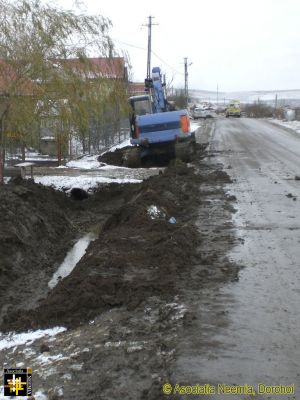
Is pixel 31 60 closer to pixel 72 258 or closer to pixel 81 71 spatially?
pixel 81 71

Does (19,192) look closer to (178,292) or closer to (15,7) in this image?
(15,7)

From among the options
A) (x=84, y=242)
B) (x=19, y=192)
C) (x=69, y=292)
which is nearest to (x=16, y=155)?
(x=19, y=192)

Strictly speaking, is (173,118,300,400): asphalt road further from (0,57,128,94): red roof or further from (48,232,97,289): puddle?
(0,57,128,94): red roof

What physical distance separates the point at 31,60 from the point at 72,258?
5966 mm

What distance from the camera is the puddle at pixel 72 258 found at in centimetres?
818

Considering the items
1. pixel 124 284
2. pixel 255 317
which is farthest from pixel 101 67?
pixel 255 317

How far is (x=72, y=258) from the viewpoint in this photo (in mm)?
9406

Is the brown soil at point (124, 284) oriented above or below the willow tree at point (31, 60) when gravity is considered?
below

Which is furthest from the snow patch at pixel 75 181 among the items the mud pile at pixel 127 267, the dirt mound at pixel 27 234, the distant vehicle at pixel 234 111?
the distant vehicle at pixel 234 111

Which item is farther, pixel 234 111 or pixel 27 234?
pixel 234 111

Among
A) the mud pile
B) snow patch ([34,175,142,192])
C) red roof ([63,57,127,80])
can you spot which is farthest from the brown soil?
red roof ([63,57,127,80])

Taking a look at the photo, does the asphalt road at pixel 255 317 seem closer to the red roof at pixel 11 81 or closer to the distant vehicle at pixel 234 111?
the red roof at pixel 11 81

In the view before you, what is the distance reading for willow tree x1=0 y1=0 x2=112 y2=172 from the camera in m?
12.9

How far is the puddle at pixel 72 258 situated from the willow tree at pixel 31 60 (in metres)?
3.98
